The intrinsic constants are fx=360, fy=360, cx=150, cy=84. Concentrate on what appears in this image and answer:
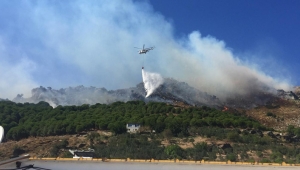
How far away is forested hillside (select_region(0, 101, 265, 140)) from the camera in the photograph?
72.6 m

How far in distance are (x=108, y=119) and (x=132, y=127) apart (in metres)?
8.04

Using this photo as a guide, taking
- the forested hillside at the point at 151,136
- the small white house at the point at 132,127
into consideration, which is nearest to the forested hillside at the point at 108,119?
the forested hillside at the point at 151,136

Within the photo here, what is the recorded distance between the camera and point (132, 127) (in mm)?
73750

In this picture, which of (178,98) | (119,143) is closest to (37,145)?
(119,143)

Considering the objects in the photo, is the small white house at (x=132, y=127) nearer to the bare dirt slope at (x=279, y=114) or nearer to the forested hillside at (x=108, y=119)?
the forested hillside at (x=108, y=119)

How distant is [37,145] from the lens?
66.1 metres

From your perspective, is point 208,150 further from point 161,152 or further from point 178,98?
point 178,98

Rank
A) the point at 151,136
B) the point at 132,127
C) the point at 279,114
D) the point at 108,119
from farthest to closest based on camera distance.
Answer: the point at 279,114, the point at 108,119, the point at 132,127, the point at 151,136

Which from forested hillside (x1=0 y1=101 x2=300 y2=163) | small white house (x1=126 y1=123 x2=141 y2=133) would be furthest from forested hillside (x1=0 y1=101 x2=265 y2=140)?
small white house (x1=126 y1=123 x2=141 y2=133)

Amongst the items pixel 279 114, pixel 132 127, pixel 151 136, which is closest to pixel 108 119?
pixel 132 127

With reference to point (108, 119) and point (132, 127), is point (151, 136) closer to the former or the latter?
point (132, 127)

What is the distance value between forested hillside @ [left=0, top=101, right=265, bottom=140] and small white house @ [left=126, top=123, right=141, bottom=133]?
98 cm

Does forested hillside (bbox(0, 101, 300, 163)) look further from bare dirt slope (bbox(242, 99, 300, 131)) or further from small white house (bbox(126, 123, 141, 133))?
bare dirt slope (bbox(242, 99, 300, 131))

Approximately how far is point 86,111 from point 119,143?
119 ft
